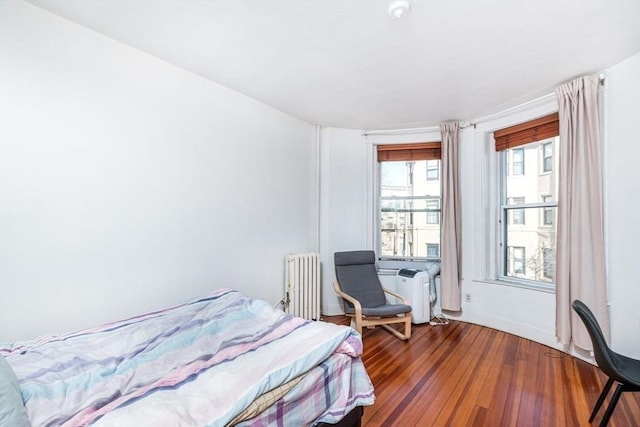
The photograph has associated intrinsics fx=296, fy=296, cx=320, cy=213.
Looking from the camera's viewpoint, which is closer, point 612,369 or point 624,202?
point 612,369

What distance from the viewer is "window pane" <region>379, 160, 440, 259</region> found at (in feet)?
13.1

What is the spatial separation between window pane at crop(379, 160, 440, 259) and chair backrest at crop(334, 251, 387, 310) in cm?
52

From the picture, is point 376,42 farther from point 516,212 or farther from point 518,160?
point 516,212

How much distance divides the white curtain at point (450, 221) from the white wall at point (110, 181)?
2.23 m

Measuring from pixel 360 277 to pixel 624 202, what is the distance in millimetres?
2451

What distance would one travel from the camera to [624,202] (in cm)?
232

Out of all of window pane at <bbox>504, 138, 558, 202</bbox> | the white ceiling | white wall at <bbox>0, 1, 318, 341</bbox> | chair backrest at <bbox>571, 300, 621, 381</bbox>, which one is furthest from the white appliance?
the white ceiling

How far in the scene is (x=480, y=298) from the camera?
11.6 ft

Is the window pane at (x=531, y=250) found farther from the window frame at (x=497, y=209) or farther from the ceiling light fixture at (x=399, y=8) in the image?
the ceiling light fixture at (x=399, y=8)

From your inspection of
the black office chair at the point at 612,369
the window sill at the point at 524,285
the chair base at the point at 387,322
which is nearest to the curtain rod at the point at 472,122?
the window sill at the point at 524,285

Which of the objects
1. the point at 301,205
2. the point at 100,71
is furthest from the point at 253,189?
the point at 100,71

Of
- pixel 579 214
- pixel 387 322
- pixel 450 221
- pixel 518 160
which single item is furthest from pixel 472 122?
pixel 387 322

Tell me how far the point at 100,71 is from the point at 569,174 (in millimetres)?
3738

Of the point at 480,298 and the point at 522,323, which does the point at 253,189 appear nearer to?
the point at 480,298
